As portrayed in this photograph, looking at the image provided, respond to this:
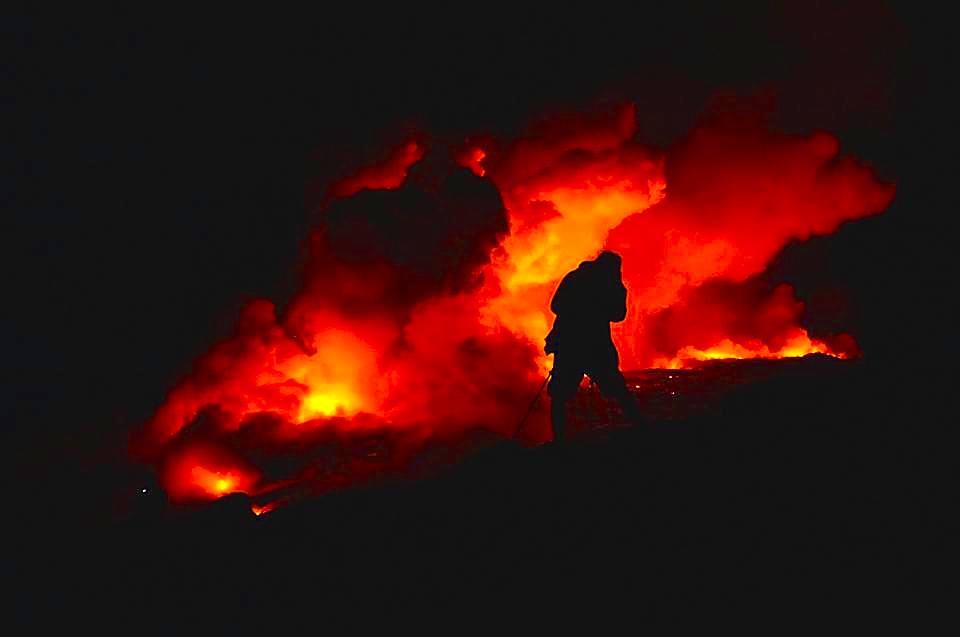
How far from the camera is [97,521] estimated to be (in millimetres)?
7109

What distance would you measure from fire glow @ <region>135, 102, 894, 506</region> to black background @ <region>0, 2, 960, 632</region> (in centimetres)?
40

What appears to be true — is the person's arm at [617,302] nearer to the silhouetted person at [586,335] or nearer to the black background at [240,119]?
the silhouetted person at [586,335]

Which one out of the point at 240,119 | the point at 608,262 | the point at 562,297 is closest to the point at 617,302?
the point at 608,262

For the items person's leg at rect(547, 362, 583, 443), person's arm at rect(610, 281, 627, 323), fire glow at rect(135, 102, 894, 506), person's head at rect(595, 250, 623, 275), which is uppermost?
fire glow at rect(135, 102, 894, 506)

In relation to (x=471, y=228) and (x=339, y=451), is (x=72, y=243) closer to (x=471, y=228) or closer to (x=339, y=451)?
(x=339, y=451)

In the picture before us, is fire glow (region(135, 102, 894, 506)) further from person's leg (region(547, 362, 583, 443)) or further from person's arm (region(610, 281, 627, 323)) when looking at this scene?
person's arm (region(610, 281, 627, 323))

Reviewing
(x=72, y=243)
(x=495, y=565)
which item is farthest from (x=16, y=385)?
(x=495, y=565)

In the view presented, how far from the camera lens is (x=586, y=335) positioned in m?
5.65

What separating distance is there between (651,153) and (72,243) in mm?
7843

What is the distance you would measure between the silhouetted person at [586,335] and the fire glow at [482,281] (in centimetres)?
147

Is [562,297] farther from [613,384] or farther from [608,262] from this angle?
[613,384]

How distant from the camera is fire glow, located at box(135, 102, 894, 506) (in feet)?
26.1

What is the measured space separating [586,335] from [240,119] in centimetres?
550

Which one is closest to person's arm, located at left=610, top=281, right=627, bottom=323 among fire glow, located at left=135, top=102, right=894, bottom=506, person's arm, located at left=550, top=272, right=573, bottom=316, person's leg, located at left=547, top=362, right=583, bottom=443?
person's arm, located at left=550, top=272, right=573, bottom=316
